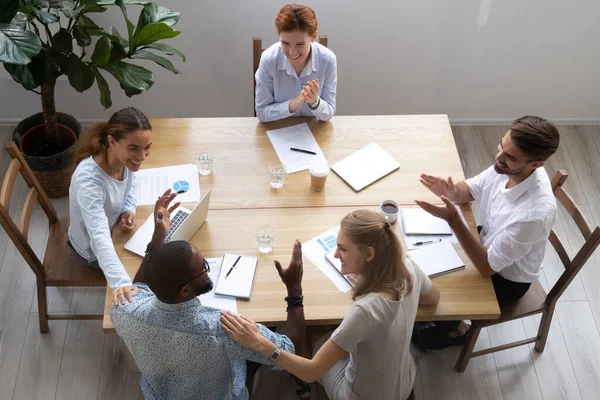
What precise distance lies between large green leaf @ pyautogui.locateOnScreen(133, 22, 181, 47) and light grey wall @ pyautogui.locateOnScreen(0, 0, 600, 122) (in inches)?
28.1

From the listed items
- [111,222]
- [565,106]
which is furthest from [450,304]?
[565,106]

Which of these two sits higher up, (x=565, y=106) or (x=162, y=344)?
(x=162, y=344)

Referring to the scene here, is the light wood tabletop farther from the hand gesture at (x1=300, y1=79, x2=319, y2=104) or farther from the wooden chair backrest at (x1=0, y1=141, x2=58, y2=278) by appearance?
the wooden chair backrest at (x1=0, y1=141, x2=58, y2=278)

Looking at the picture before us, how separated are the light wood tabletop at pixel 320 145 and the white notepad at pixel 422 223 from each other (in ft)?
0.27

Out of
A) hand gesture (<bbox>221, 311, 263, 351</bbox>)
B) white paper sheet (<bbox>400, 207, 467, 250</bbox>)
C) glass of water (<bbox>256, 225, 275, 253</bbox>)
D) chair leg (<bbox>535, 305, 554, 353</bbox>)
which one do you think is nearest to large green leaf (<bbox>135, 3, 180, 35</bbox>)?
glass of water (<bbox>256, 225, 275, 253</bbox>)

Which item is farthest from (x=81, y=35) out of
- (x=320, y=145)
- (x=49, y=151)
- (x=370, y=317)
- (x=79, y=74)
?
(x=370, y=317)

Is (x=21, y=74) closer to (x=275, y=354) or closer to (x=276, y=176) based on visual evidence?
(x=276, y=176)

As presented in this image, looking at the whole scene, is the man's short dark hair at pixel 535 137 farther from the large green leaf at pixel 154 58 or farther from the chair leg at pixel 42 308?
the chair leg at pixel 42 308

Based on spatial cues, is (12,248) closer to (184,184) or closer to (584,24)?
(184,184)

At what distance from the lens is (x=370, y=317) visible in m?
1.98

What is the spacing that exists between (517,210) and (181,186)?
1.39 m

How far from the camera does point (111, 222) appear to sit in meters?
2.55

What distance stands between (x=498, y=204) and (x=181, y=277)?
140 centimetres

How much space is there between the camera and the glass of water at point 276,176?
2.69 m
